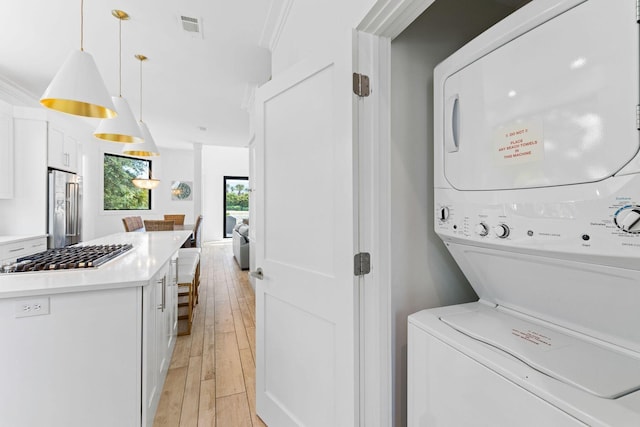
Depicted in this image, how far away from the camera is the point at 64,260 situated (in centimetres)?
180

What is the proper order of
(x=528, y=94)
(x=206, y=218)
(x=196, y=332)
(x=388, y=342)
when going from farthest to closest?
(x=206, y=218)
(x=196, y=332)
(x=388, y=342)
(x=528, y=94)

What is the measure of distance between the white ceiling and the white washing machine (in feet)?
6.45

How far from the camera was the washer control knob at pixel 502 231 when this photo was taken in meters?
0.89

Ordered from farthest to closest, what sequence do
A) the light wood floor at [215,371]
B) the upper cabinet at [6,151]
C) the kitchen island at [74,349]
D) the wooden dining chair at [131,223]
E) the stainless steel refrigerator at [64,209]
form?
the wooden dining chair at [131,223] < the stainless steel refrigerator at [64,209] < the upper cabinet at [6,151] < the light wood floor at [215,371] < the kitchen island at [74,349]

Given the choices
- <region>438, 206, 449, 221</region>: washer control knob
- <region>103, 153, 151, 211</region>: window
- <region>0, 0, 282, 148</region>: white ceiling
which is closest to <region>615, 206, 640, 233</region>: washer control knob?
<region>438, 206, 449, 221</region>: washer control knob

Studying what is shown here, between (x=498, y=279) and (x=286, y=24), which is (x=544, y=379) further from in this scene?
(x=286, y=24)

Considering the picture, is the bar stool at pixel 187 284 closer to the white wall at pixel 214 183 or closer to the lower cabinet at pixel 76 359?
the lower cabinet at pixel 76 359

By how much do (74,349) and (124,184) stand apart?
21.6ft

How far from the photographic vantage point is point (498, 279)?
3.50ft

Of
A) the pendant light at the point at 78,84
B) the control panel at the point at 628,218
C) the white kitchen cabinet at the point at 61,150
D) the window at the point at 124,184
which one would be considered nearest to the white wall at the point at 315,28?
the control panel at the point at 628,218

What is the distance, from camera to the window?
655 centimetres

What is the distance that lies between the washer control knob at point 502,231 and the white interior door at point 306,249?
492mm

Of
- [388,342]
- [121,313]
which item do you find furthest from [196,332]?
[388,342]

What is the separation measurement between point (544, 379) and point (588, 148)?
0.54m
